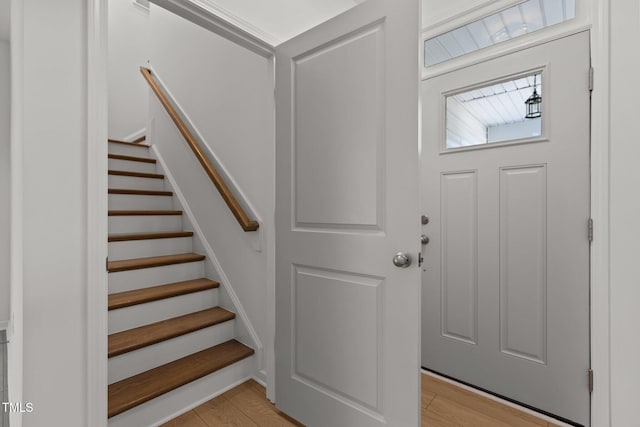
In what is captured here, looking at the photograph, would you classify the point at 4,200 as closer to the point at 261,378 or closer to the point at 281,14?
the point at 261,378

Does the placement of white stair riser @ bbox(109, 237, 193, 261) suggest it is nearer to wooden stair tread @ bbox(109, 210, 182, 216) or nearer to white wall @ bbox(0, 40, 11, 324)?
wooden stair tread @ bbox(109, 210, 182, 216)

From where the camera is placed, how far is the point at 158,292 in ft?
6.29

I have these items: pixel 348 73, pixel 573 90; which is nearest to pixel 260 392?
pixel 348 73

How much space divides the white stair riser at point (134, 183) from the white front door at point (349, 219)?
174 cm

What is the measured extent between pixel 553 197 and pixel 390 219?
0.96m

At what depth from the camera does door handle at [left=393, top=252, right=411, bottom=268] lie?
115cm

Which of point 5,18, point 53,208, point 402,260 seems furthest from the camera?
point 5,18

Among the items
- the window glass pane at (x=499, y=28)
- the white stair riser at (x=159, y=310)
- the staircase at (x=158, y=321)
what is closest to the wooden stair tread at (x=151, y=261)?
the staircase at (x=158, y=321)

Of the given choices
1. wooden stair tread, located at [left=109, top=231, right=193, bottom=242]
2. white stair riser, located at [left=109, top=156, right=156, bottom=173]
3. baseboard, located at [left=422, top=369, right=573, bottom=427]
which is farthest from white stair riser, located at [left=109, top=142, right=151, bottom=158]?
baseboard, located at [left=422, top=369, right=573, bottom=427]

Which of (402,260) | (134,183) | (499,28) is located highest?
(499,28)

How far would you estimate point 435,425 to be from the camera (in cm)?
150

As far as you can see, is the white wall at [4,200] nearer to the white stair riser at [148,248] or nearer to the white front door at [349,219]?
the white stair riser at [148,248]

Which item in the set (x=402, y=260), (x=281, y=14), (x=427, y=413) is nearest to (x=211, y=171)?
(x=281, y=14)

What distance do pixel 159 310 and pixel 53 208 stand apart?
1.08m
